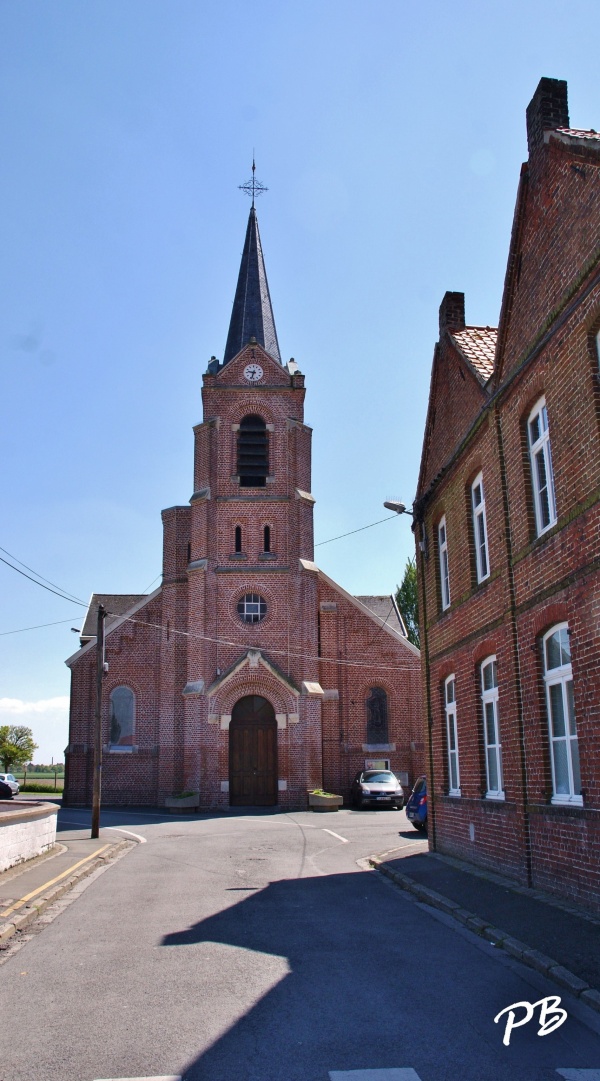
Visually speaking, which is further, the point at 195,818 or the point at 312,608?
the point at 312,608

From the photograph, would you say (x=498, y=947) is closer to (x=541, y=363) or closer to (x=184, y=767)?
(x=541, y=363)

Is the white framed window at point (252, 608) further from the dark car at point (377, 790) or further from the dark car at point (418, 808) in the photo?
the dark car at point (418, 808)

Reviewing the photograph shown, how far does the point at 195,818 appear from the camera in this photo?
87.6 ft

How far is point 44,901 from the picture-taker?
10.9m

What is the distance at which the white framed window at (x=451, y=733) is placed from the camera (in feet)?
49.8

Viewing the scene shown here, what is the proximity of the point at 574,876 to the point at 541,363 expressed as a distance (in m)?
5.94

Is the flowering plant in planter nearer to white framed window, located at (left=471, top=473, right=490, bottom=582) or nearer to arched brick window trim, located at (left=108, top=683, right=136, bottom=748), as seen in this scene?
arched brick window trim, located at (left=108, top=683, right=136, bottom=748)

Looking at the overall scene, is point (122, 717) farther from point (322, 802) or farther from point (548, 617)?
point (548, 617)

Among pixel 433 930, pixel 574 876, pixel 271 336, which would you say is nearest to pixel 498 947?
pixel 433 930

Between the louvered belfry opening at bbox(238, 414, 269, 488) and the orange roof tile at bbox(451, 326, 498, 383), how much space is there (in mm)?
16899

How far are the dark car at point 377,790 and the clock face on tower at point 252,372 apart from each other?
1515cm

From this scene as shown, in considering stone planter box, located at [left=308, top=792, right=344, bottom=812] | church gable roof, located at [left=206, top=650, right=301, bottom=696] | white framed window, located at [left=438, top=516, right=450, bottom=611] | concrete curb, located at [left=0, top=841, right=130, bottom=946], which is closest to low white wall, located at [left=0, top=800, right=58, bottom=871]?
concrete curb, located at [left=0, top=841, right=130, bottom=946]

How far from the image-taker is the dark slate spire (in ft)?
118

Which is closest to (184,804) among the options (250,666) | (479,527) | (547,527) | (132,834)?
(250,666)
